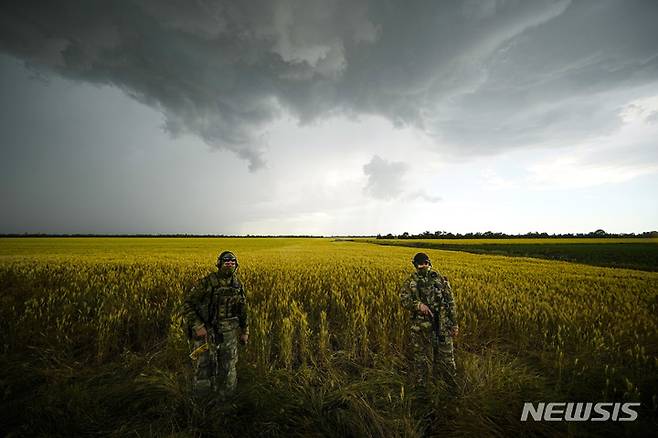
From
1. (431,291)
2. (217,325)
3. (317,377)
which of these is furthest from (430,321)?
(217,325)

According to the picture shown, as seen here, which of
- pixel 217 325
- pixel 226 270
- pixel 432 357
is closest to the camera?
pixel 217 325

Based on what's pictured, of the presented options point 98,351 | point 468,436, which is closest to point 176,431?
point 98,351

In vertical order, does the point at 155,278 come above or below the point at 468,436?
above

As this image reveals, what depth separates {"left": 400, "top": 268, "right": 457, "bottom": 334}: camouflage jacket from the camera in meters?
4.09

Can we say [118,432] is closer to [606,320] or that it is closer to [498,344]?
[498,344]

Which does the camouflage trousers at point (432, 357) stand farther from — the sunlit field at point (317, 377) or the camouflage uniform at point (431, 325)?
the sunlit field at point (317, 377)

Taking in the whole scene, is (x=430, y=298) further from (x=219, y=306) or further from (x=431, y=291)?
(x=219, y=306)

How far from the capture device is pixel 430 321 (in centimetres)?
410

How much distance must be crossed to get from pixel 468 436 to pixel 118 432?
365 centimetres

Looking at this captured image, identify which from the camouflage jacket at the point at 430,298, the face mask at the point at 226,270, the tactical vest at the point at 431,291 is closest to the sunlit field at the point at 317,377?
the camouflage jacket at the point at 430,298

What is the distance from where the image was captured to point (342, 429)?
3047 mm

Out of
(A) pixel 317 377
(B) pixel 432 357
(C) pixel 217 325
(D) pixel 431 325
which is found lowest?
(A) pixel 317 377

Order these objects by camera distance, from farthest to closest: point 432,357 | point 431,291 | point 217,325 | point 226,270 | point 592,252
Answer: point 592,252
point 431,291
point 432,357
point 226,270
point 217,325

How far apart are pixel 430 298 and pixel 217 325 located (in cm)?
306
